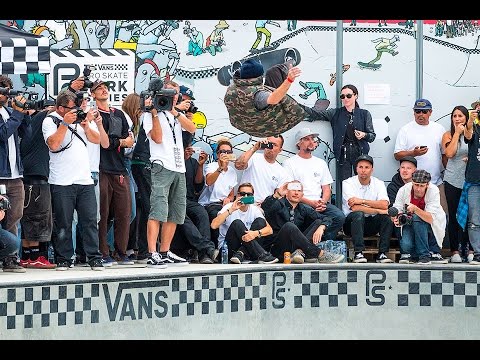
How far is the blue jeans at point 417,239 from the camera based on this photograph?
11.6 m

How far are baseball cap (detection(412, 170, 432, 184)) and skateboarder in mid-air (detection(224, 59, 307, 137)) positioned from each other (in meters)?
4.45

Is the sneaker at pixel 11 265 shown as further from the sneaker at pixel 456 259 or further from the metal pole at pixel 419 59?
the metal pole at pixel 419 59

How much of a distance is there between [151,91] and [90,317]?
222cm

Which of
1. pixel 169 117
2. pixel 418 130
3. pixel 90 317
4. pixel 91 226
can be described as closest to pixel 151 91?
pixel 169 117

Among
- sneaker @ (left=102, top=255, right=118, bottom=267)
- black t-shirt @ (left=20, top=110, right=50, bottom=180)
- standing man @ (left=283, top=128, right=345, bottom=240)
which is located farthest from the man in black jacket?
black t-shirt @ (left=20, top=110, right=50, bottom=180)

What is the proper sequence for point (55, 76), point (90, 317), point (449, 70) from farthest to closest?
1. point (449, 70)
2. point (55, 76)
3. point (90, 317)

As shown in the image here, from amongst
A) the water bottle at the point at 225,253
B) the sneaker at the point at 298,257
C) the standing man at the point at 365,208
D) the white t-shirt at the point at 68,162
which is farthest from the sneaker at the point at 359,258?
the white t-shirt at the point at 68,162

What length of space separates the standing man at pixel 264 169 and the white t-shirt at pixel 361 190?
68 centimetres

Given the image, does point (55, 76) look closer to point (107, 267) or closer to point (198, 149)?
point (198, 149)

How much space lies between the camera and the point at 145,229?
451 inches

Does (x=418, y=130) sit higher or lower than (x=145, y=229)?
higher

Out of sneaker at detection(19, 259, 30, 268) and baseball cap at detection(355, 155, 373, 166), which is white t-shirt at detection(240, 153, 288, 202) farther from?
sneaker at detection(19, 259, 30, 268)

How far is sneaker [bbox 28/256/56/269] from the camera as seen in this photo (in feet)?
35.0

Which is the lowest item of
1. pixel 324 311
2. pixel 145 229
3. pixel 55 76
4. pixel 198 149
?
pixel 324 311
